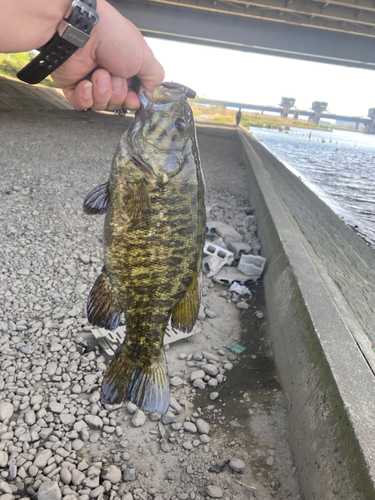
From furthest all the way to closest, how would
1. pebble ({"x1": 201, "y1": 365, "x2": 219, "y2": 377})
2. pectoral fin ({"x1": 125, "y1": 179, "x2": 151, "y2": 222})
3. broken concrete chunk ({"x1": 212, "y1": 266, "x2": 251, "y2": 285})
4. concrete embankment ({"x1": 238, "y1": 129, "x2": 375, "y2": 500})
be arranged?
broken concrete chunk ({"x1": 212, "y1": 266, "x2": 251, "y2": 285}), pebble ({"x1": 201, "y1": 365, "x2": 219, "y2": 377}), concrete embankment ({"x1": 238, "y1": 129, "x2": 375, "y2": 500}), pectoral fin ({"x1": 125, "y1": 179, "x2": 151, "y2": 222})

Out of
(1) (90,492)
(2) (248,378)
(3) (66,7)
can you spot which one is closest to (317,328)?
(2) (248,378)

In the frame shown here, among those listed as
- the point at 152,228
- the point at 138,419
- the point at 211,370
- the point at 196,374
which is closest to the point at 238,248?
the point at 211,370

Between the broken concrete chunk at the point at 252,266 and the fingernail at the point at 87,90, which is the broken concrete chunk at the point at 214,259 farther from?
the fingernail at the point at 87,90

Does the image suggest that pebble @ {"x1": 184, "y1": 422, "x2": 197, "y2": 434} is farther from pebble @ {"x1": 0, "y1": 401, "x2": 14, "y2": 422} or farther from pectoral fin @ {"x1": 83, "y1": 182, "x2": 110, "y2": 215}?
pectoral fin @ {"x1": 83, "y1": 182, "x2": 110, "y2": 215}

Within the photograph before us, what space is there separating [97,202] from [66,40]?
0.89 metres

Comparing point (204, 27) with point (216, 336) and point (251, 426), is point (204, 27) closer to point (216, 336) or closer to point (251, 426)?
point (216, 336)

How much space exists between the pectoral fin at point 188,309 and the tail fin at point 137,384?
0.84 ft

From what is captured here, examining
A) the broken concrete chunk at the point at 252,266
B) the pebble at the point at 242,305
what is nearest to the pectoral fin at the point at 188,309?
the pebble at the point at 242,305

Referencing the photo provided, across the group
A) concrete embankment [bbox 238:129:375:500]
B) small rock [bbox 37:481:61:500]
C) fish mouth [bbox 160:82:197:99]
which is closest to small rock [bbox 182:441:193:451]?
concrete embankment [bbox 238:129:375:500]

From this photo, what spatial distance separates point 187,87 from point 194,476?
2967 mm

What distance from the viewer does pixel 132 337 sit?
2.16 m

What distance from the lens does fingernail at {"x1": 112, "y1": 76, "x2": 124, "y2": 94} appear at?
7.91 ft

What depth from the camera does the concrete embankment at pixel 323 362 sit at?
257 cm

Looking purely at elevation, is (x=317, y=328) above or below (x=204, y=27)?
below
